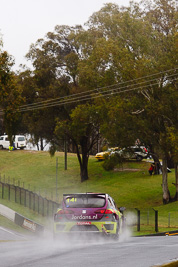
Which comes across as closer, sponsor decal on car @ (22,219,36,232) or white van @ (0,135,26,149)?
sponsor decal on car @ (22,219,36,232)

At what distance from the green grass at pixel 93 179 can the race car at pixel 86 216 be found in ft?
73.3

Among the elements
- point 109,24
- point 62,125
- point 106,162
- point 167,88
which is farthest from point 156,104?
point 62,125

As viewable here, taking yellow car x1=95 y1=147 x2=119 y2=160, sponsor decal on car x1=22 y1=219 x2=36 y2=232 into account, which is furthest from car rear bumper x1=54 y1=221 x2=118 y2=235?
yellow car x1=95 y1=147 x2=119 y2=160

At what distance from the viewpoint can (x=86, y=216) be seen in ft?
47.5

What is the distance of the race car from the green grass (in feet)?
73.3

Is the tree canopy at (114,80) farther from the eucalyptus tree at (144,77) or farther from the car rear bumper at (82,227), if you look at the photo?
the car rear bumper at (82,227)

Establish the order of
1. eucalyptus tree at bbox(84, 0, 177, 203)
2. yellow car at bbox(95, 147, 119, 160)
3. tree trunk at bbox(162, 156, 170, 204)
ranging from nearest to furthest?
eucalyptus tree at bbox(84, 0, 177, 203) → tree trunk at bbox(162, 156, 170, 204) → yellow car at bbox(95, 147, 119, 160)

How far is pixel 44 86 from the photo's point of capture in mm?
55250

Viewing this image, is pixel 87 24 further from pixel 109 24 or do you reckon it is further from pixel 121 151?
pixel 121 151

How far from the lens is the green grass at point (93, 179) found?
49.2m

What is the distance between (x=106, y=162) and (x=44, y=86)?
13.2 metres

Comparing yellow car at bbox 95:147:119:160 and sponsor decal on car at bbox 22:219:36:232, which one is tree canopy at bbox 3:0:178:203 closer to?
yellow car at bbox 95:147:119:160

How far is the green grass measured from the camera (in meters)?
49.2

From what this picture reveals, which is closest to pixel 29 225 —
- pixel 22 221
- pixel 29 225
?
pixel 29 225
